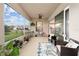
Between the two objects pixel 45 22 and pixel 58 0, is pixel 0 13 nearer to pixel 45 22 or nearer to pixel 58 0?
pixel 58 0

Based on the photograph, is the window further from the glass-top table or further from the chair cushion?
the chair cushion

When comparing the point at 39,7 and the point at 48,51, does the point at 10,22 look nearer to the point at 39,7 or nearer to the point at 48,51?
the point at 48,51

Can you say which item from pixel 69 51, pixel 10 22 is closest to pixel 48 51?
pixel 10 22

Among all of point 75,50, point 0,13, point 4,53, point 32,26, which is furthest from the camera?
point 32,26

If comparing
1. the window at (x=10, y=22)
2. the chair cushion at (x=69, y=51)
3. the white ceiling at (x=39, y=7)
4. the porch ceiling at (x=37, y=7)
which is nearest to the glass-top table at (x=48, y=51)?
the chair cushion at (x=69, y=51)

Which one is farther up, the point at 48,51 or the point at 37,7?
the point at 37,7

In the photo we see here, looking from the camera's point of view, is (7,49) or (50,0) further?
(7,49)

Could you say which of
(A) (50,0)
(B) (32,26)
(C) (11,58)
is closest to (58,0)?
(A) (50,0)

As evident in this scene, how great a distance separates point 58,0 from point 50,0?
0.18m

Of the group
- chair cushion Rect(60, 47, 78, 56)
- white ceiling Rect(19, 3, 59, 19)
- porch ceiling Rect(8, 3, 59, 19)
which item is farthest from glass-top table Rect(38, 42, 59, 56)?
white ceiling Rect(19, 3, 59, 19)

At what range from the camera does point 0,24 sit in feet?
15.1

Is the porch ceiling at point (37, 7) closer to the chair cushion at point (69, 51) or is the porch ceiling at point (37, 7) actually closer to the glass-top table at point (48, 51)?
the glass-top table at point (48, 51)

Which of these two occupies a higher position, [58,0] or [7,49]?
[58,0]

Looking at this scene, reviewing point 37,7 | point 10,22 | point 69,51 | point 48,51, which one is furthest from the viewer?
point 37,7
